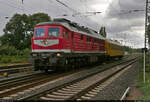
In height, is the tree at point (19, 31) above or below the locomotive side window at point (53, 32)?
above

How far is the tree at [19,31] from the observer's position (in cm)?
5878

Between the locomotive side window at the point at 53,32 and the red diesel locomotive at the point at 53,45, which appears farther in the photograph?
the locomotive side window at the point at 53,32

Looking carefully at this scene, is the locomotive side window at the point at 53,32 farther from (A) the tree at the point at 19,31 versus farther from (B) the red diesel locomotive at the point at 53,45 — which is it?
(A) the tree at the point at 19,31

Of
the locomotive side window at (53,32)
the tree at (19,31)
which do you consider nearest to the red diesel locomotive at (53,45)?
the locomotive side window at (53,32)

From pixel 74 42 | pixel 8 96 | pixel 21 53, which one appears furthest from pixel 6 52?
pixel 8 96

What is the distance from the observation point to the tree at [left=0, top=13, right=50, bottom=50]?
2314 inches

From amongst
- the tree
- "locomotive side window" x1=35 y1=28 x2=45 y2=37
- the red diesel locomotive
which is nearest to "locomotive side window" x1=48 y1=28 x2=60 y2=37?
the red diesel locomotive

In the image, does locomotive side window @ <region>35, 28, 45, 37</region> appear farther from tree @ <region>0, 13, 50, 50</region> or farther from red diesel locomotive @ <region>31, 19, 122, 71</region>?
tree @ <region>0, 13, 50, 50</region>

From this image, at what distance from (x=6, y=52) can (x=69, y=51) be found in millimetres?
26360

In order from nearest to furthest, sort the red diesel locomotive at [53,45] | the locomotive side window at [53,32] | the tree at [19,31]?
the red diesel locomotive at [53,45], the locomotive side window at [53,32], the tree at [19,31]

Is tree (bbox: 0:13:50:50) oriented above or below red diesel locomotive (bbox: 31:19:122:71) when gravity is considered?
above

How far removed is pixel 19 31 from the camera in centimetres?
5938

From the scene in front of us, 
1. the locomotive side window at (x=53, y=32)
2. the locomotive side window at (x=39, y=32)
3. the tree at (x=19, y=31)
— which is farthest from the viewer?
the tree at (x=19, y=31)

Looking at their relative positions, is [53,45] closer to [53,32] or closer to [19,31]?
[53,32]
